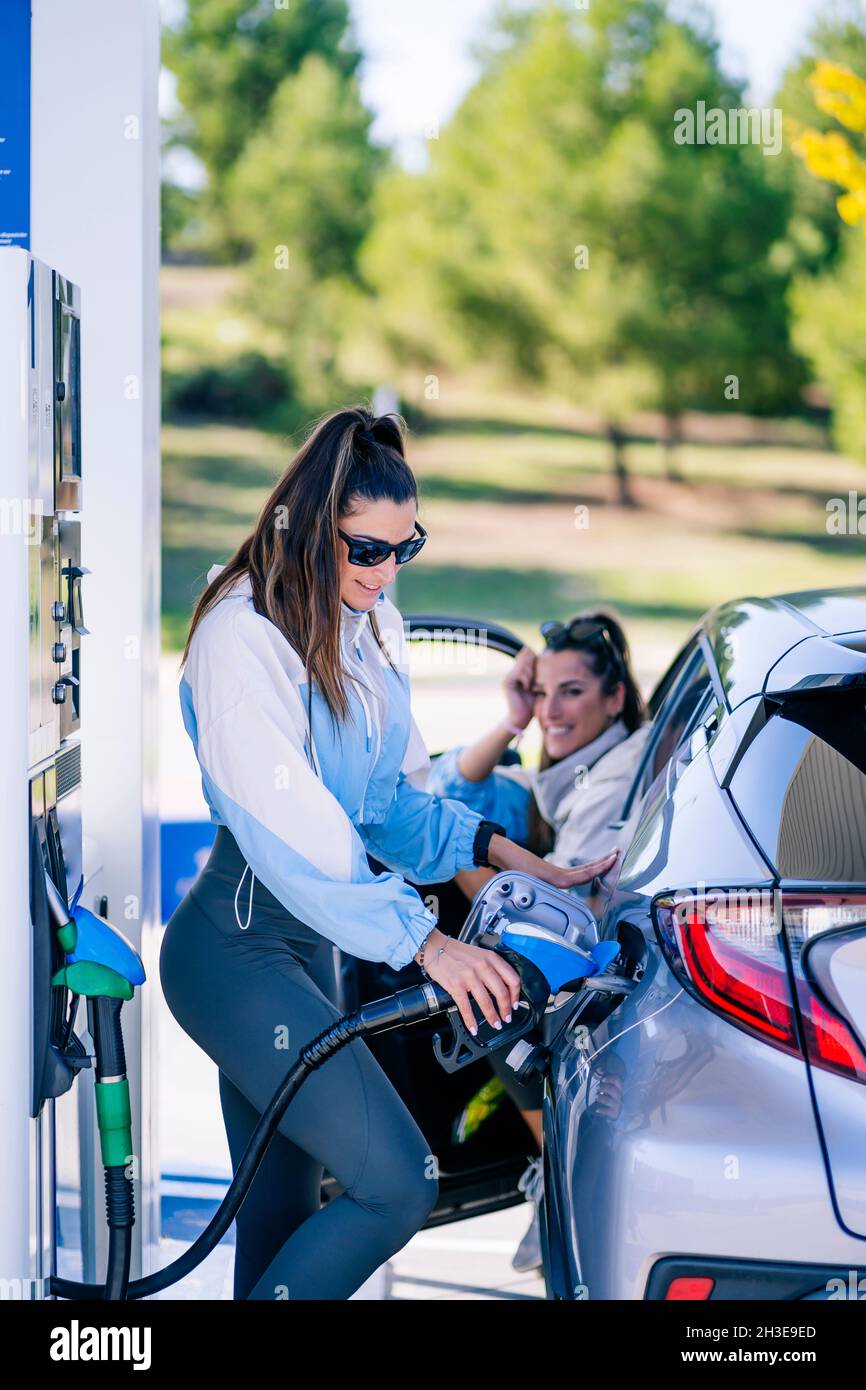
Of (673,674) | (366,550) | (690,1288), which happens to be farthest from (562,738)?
(690,1288)

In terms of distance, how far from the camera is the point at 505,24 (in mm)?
23891

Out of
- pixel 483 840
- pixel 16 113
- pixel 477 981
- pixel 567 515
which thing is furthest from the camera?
pixel 567 515

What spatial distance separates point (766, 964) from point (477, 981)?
53 centimetres

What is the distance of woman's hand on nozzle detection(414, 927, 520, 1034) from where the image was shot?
8.27 ft

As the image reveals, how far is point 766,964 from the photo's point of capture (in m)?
2.20

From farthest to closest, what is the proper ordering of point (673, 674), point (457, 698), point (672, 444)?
point (672, 444), point (457, 698), point (673, 674)

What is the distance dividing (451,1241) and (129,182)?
2733 mm

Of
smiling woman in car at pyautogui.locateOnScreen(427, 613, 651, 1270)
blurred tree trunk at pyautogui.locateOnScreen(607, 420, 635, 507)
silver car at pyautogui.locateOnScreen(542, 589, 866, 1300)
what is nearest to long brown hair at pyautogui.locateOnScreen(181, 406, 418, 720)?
silver car at pyautogui.locateOnScreen(542, 589, 866, 1300)

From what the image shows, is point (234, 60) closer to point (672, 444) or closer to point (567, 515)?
point (567, 515)

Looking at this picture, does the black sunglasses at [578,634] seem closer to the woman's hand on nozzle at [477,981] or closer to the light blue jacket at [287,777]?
the light blue jacket at [287,777]

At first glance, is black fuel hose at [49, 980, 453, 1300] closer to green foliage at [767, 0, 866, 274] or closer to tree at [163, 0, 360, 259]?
green foliage at [767, 0, 866, 274]

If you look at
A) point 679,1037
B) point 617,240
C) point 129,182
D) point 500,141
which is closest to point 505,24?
point 500,141

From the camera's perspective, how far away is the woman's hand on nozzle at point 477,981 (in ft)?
8.27
